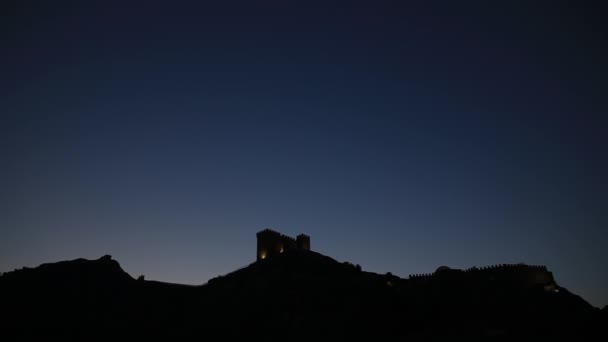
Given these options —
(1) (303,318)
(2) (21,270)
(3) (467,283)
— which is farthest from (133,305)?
(3) (467,283)

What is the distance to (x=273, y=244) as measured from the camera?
82.5 meters

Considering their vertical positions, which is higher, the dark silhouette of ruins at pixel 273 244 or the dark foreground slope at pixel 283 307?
the dark silhouette of ruins at pixel 273 244

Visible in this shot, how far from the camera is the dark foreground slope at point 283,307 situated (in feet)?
176

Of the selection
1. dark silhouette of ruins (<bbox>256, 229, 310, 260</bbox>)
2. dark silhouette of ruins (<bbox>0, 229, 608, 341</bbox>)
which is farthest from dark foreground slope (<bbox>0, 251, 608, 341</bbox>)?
dark silhouette of ruins (<bbox>256, 229, 310, 260</bbox>)

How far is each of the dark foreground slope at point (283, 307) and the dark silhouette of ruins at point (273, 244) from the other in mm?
8737

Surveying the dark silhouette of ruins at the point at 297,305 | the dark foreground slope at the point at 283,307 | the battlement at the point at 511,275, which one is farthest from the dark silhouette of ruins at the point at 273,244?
the battlement at the point at 511,275

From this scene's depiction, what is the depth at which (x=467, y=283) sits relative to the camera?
63.9 metres

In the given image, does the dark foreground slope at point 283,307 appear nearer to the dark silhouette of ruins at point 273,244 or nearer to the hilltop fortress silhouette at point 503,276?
the hilltop fortress silhouette at point 503,276

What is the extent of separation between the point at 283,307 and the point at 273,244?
76.7 ft

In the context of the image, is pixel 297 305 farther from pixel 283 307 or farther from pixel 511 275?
pixel 511 275

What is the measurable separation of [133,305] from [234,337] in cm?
2161

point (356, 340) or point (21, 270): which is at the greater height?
point (21, 270)

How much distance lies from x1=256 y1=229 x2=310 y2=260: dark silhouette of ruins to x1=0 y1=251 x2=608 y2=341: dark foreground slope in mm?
8737

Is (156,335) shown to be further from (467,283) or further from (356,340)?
(467,283)
